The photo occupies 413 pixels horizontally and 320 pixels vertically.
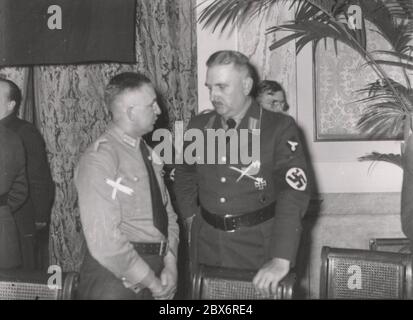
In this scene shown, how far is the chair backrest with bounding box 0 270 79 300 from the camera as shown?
174 centimetres

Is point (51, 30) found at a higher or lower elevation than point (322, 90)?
higher

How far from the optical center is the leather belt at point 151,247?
6.64 ft

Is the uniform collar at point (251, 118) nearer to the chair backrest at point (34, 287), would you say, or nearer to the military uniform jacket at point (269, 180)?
the military uniform jacket at point (269, 180)

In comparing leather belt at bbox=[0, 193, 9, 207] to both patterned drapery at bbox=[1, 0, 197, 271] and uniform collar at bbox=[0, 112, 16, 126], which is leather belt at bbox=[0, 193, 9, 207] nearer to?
uniform collar at bbox=[0, 112, 16, 126]

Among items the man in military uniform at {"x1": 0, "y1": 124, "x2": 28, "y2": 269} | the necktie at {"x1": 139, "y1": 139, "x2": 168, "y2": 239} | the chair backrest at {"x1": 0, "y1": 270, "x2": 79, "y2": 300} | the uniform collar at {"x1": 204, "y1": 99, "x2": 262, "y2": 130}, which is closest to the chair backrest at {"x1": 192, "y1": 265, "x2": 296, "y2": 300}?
the necktie at {"x1": 139, "y1": 139, "x2": 168, "y2": 239}

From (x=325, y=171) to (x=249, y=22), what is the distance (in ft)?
3.74

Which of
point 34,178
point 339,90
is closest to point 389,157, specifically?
point 339,90

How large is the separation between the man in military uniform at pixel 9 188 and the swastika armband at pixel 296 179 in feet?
4.61

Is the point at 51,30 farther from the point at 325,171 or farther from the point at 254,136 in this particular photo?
the point at 325,171

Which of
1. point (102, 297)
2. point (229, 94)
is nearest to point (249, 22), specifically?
point (229, 94)

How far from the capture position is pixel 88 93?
3455 millimetres

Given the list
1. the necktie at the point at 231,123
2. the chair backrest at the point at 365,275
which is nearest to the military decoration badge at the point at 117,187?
the necktie at the point at 231,123

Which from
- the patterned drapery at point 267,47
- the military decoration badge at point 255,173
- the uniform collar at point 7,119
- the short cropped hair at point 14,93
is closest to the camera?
the military decoration badge at point 255,173

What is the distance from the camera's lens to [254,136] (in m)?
2.31
